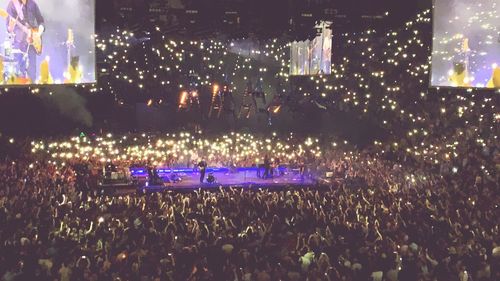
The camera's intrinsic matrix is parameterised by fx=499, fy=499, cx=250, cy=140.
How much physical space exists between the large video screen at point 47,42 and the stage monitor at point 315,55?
7.64 metres

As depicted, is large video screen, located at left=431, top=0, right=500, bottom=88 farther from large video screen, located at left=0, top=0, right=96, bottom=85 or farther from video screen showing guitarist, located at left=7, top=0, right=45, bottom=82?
video screen showing guitarist, located at left=7, top=0, right=45, bottom=82

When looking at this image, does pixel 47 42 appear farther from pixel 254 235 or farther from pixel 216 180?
pixel 254 235

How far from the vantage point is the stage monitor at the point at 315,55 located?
18.1m

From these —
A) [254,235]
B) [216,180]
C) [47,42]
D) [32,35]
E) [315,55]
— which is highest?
[315,55]

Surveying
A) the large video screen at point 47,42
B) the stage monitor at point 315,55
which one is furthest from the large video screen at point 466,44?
the large video screen at point 47,42

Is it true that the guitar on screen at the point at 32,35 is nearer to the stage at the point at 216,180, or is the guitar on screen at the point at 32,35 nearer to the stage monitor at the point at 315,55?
the stage at the point at 216,180

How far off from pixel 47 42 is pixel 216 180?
7136 mm

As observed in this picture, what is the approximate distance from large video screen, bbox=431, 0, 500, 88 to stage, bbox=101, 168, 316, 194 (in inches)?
230

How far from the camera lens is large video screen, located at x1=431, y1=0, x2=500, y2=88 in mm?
11328

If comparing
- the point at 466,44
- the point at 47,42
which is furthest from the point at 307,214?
the point at 47,42

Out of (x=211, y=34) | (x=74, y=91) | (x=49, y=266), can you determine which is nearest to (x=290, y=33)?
(x=211, y=34)

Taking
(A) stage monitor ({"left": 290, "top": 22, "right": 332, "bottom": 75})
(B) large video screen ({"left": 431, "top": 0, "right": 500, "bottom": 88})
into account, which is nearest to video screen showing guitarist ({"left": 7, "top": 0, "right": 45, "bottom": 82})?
(A) stage monitor ({"left": 290, "top": 22, "right": 332, "bottom": 75})

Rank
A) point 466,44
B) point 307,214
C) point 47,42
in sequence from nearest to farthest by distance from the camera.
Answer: point 307,214, point 466,44, point 47,42

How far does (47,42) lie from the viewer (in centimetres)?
1298
